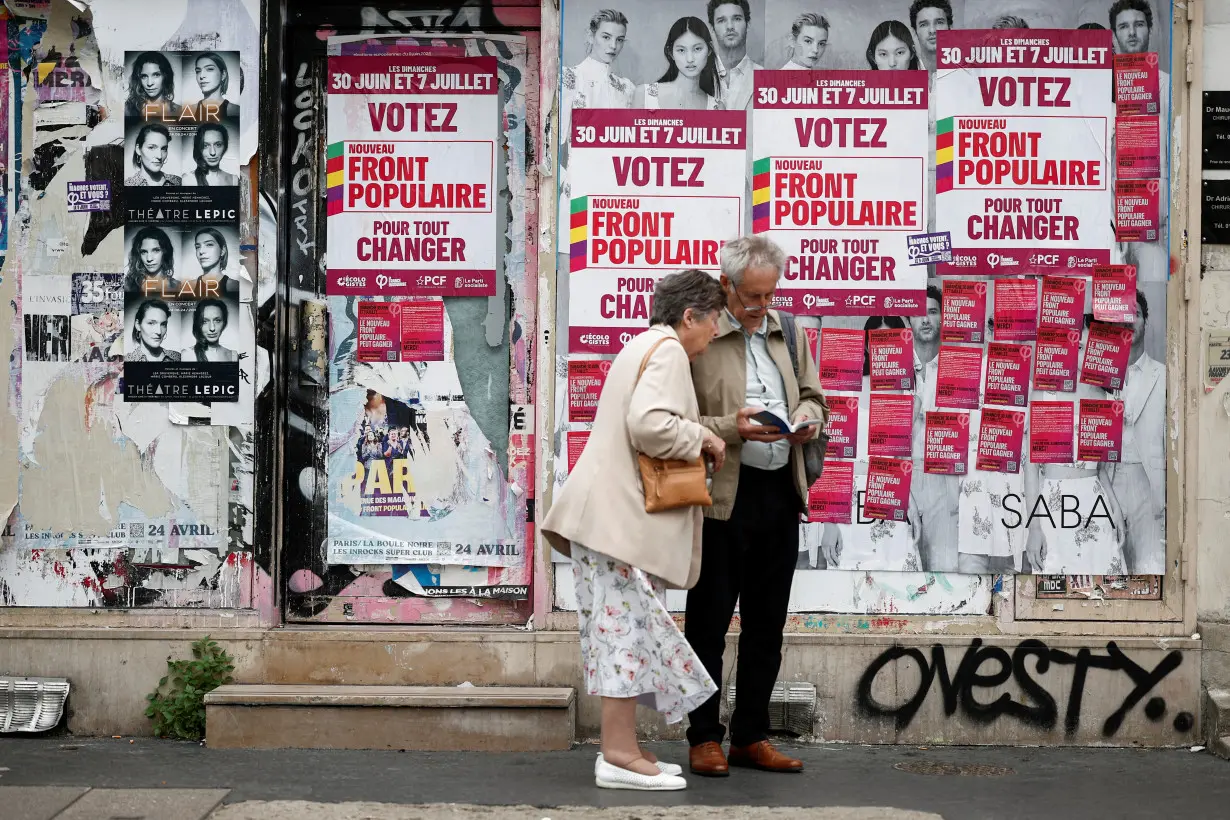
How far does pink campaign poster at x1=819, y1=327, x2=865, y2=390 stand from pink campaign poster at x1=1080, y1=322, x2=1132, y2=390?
1.00 m

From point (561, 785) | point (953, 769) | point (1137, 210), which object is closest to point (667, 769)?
point (561, 785)

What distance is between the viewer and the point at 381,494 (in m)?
6.43

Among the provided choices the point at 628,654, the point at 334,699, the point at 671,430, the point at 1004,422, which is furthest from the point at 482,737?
the point at 1004,422

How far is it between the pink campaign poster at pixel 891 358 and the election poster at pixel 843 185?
0.33 ft

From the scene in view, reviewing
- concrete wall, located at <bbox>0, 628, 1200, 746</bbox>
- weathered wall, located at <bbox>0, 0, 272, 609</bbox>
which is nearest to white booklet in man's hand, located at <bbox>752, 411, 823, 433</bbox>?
concrete wall, located at <bbox>0, 628, 1200, 746</bbox>

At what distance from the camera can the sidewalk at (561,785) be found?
478 cm

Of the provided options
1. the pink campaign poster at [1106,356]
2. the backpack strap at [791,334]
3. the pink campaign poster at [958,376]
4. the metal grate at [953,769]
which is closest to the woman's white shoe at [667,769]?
the metal grate at [953,769]

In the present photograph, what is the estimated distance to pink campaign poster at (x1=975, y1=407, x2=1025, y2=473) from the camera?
6191 millimetres

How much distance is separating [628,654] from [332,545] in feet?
6.62

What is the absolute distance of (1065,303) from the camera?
617 cm

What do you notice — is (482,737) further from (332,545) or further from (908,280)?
(908,280)

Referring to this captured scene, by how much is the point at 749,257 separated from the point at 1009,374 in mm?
1681

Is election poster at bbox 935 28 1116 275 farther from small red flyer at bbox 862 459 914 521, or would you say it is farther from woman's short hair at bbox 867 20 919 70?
small red flyer at bbox 862 459 914 521

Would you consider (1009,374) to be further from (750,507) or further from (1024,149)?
(750,507)
